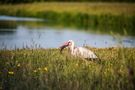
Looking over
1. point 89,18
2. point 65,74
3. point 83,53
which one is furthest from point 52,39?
point 89,18

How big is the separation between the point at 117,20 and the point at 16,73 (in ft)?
80.7

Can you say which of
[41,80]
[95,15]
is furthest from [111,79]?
[95,15]

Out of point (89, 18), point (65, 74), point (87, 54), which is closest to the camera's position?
point (65, 74)

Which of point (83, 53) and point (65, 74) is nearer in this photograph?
point (65, 74)

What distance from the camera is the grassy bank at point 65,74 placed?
684 centimetres

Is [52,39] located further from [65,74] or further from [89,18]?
[89,18]

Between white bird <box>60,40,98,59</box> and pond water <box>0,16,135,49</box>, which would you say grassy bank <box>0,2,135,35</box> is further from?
white bird <box>60,40,98,59</box>

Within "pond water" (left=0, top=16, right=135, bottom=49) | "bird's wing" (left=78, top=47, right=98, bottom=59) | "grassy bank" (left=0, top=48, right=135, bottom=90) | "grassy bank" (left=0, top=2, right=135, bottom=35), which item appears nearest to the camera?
Answer: "grassy bank" (left=0, top=48, right=135, bottom=90)

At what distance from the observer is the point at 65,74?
764cm

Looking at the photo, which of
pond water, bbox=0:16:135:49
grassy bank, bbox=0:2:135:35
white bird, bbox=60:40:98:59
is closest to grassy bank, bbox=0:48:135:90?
white bird, bbox=60:40:98:59

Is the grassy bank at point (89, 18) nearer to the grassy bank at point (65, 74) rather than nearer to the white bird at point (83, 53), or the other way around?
the white bird at point (83, 53)

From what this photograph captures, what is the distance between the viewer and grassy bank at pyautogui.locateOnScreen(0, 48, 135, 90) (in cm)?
684

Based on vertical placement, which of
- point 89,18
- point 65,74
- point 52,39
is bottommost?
point 65,74

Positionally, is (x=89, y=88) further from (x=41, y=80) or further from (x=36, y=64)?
(x=36, y=64)
